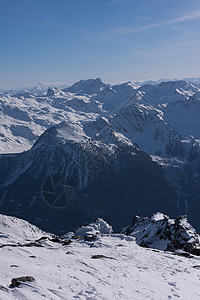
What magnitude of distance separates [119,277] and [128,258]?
14223 mm

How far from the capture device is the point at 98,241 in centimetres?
6562

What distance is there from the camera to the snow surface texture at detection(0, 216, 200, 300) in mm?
28500

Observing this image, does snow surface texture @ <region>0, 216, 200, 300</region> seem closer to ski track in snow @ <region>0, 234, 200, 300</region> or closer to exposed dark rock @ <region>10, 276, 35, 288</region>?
ski track in snow @ <region>0, 234, 200, 300</region>

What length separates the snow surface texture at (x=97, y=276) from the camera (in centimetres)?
2850

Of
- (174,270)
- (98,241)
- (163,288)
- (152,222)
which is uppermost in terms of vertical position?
(163,288)

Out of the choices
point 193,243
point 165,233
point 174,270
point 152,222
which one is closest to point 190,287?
point 174,270

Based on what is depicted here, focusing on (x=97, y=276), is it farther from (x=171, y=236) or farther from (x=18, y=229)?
(x=18, y=229)

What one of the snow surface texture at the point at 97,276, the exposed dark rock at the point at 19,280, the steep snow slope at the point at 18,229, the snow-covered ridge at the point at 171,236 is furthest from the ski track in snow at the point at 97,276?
the steep snow slope at the point at 18,229

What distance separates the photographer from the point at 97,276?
35.9 m

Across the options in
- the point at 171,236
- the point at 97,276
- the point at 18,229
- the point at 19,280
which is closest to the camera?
the point at 19,280

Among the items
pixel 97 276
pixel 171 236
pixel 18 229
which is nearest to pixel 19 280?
pixel 97 276

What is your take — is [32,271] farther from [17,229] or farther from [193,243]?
[17,229]

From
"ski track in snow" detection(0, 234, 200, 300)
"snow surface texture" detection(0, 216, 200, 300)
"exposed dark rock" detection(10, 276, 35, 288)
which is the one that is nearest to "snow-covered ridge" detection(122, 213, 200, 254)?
"snow surface texture" detection(0, 216, 200, 300)

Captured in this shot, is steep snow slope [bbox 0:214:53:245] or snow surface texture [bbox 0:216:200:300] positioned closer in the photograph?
snow surface texture [bbox 0:216:200:300]
